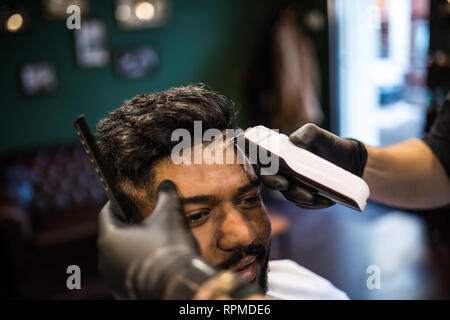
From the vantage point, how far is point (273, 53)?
524 centimetres

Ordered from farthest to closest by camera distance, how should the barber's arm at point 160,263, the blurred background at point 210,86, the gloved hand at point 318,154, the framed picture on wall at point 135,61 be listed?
the framed picture on wall at point 135,61, the blurred background at point 210,86, the gloved hand at point 318,154, the barber's arm at point 160,263

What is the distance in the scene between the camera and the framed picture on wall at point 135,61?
4703 mm

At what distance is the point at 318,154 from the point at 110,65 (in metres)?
3.92

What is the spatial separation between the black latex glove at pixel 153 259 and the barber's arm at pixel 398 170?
0.69 m

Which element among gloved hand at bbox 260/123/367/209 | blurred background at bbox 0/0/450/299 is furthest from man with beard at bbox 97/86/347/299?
blurred background at bbox 0/0/450/299

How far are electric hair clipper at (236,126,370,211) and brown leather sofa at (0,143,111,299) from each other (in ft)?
8.16

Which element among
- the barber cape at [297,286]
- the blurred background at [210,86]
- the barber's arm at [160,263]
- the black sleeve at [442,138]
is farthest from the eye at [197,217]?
the blurred background at [210,86]

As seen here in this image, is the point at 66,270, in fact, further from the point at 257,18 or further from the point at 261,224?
the point at 257,18

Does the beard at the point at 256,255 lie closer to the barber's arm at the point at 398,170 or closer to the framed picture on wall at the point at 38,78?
the barber's arm at the point at 398,170

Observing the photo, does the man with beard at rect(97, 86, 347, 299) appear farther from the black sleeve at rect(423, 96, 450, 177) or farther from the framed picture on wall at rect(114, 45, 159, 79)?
the framed picture on wall at rect(114, 45, 159, 79)

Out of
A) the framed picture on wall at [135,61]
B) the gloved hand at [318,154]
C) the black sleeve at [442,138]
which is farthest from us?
the framed picture on wall at [135,61]

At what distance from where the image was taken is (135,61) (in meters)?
4.78

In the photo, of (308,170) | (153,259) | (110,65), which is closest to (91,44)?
(110,65)

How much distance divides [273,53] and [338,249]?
2638 mm
